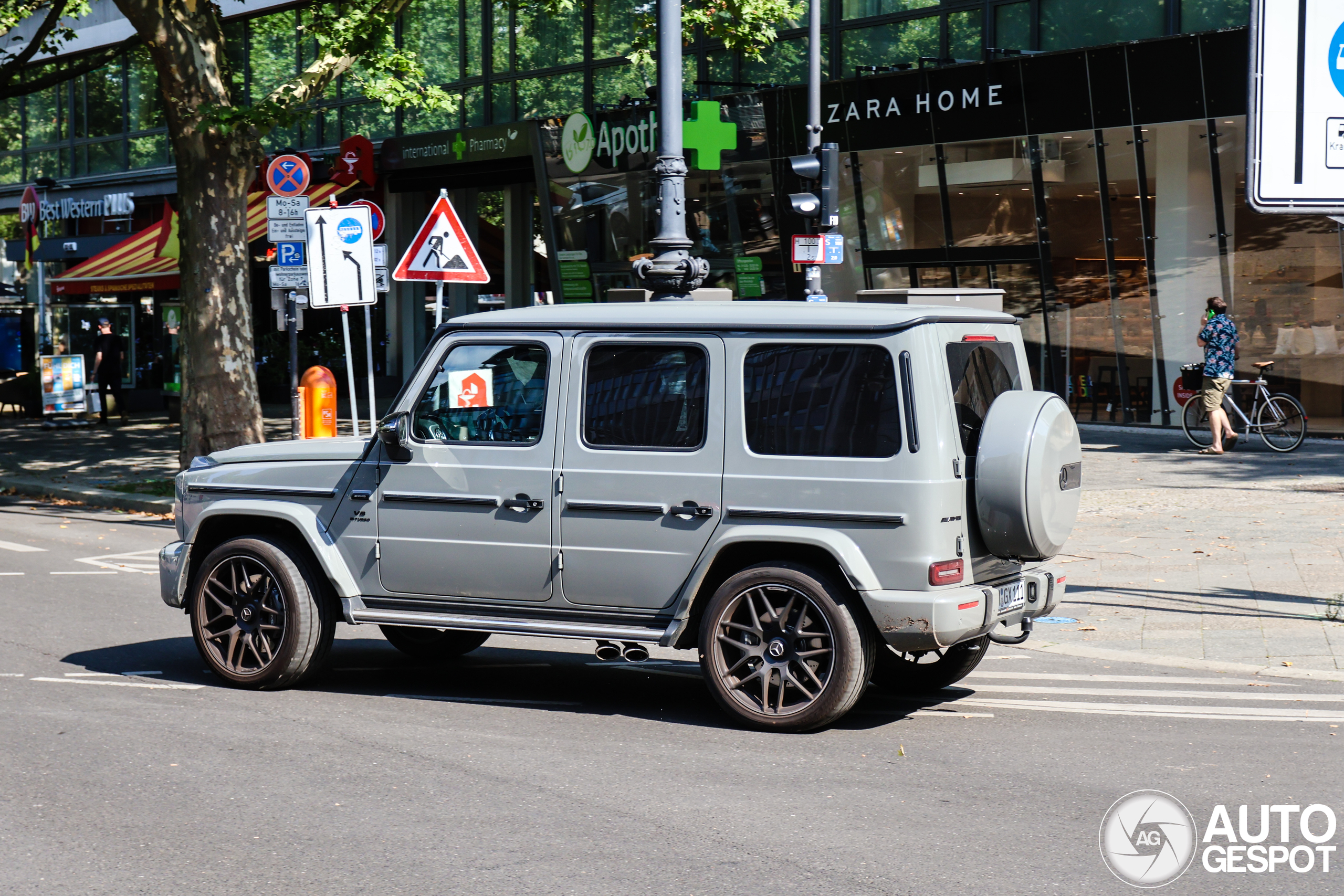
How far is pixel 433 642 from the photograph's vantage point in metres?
8.23

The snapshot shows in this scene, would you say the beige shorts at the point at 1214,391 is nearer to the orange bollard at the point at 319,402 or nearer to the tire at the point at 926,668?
the orange bollard at the point at 319,402

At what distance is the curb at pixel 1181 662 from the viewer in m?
7.87

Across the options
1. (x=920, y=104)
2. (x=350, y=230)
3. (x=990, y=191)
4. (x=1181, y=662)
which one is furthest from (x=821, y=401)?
(x=920, y=104)

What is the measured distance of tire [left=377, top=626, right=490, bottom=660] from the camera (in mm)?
8094

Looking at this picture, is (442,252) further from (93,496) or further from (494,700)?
(494,700)

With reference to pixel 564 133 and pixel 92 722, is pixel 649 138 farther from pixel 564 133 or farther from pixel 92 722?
pixel 92 722

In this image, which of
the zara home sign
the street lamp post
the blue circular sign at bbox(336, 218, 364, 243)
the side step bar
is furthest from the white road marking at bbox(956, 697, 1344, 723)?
the zara home sign

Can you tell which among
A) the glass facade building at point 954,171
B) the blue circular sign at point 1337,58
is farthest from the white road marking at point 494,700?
the glass facade building at point 954,171

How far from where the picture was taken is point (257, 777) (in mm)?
5656

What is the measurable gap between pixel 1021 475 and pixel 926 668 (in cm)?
154

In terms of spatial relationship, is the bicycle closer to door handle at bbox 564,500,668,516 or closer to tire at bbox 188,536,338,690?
door handle at bbox 564,500,668,516

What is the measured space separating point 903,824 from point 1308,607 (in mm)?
5352

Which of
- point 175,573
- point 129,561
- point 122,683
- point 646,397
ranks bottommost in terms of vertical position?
point 122,683

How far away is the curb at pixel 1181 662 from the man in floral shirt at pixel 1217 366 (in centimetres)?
996
